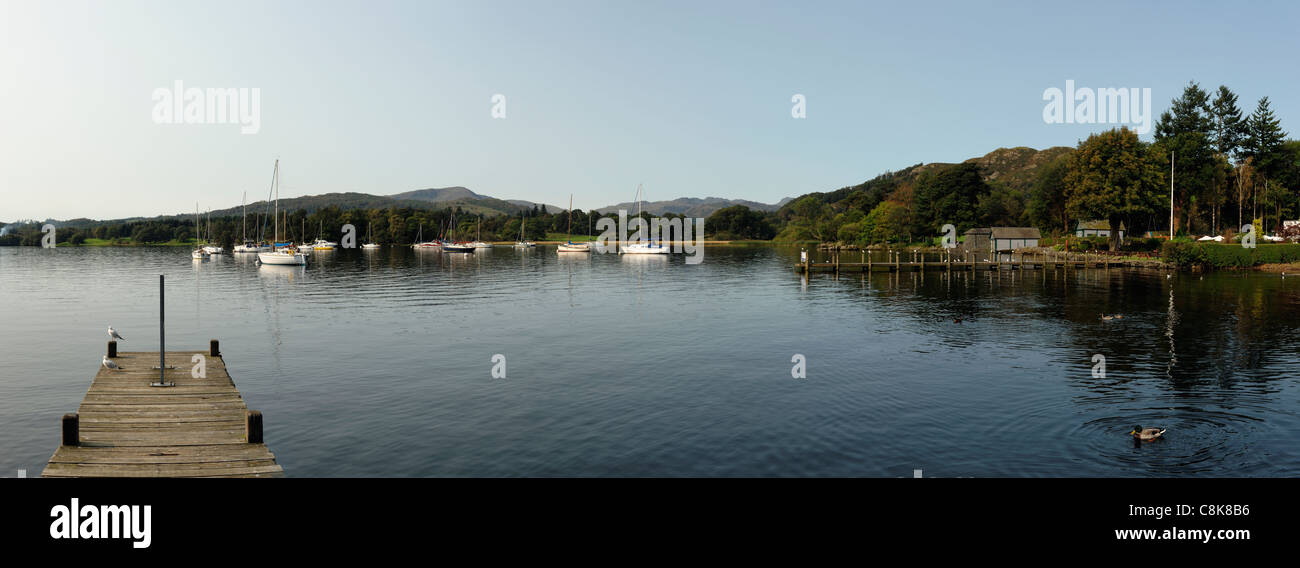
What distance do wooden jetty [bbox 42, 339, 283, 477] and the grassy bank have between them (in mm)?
108828

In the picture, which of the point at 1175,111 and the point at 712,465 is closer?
the point at 712,465

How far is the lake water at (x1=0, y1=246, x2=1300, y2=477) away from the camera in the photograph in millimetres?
20812

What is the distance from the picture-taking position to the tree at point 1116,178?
109 metres

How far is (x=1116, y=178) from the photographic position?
4313 inches

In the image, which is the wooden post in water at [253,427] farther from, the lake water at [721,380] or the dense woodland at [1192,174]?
the dense woodland at [1192,174]

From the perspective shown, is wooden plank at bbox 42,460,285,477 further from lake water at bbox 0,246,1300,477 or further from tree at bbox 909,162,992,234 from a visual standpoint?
tree at bbox 909,162,992,234

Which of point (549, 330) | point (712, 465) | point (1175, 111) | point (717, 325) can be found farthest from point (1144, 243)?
point (712, 465)

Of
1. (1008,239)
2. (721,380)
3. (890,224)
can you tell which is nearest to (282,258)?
(721,380)

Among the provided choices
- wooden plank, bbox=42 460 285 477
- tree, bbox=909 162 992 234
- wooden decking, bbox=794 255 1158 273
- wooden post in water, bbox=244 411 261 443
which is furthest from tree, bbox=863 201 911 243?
wooden plank, bbox=42 460 285 477

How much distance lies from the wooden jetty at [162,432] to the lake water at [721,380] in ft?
5.05

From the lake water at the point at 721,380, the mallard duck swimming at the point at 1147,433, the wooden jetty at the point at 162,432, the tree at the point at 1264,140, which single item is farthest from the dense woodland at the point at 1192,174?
the wooden jetty at the point at 162,432
